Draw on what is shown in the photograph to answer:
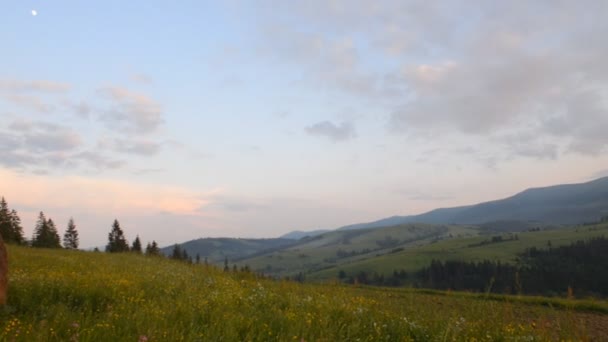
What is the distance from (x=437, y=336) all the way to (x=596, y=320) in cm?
1215

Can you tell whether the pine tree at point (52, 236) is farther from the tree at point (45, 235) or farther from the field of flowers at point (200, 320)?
the field of flowers at point (200, 320)

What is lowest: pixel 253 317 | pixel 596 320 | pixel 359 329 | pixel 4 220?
pixel 596 320

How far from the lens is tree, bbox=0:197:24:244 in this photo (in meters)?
52.8

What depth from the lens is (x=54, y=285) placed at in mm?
8992

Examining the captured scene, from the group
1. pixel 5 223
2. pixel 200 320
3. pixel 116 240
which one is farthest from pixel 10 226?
pixel 200 320

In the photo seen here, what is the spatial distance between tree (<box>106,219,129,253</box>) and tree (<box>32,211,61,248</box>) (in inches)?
313

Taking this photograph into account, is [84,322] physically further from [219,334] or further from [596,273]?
[596,273]

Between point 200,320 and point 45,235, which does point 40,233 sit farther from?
point 200,320

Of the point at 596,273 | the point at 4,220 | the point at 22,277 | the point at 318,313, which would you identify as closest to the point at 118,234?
the point at 4,220

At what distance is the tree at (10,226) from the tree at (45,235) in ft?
8.07

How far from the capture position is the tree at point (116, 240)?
219ft

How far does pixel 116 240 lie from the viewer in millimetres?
68125

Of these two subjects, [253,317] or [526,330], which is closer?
[253,317]

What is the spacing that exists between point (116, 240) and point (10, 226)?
1603 centimetres
